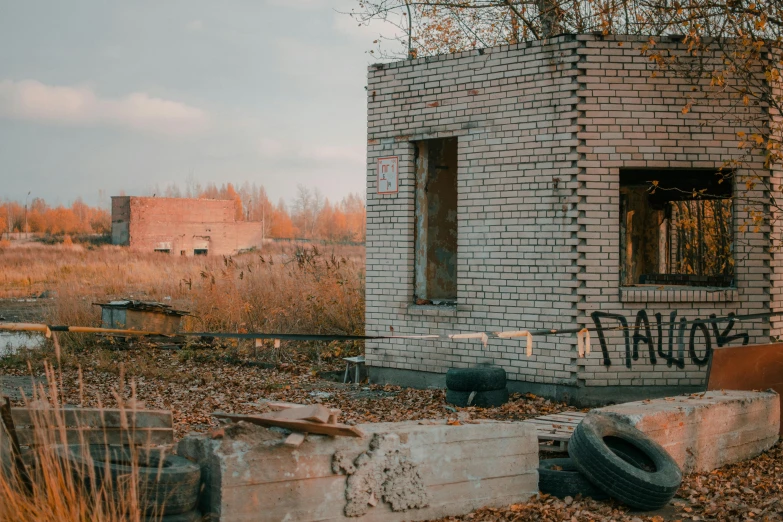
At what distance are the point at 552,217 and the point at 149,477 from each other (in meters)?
5.88

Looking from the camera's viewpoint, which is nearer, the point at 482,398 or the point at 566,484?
the point at 566,484

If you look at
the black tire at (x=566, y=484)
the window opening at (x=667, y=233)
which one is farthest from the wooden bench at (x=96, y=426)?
the window opening at (x=667, y=233)

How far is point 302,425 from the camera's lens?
4.56m

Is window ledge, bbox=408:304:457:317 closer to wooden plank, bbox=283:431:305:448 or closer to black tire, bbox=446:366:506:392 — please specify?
black tire, bbox=446:366:506:392

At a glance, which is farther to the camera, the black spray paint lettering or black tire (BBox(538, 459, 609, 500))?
the black spray paint lettering

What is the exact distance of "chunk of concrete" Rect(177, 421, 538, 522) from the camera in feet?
14.4

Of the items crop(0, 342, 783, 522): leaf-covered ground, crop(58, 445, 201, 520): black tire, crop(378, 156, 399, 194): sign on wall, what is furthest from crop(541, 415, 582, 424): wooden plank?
crop(378, 156, 399, 194): sign on wall

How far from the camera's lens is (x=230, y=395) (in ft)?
31.6

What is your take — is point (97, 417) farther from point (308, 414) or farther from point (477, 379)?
point (477, 379)

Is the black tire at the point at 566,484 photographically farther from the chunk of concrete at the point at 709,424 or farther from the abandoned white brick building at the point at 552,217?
the abandoned white brick building at the point at 552,217

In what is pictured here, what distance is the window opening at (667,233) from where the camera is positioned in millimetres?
11695

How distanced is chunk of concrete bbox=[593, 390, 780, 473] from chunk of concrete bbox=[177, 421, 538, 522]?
120cm

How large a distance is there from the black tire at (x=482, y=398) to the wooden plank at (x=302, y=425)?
3.96 m

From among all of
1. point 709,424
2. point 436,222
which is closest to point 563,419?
point 709,424
